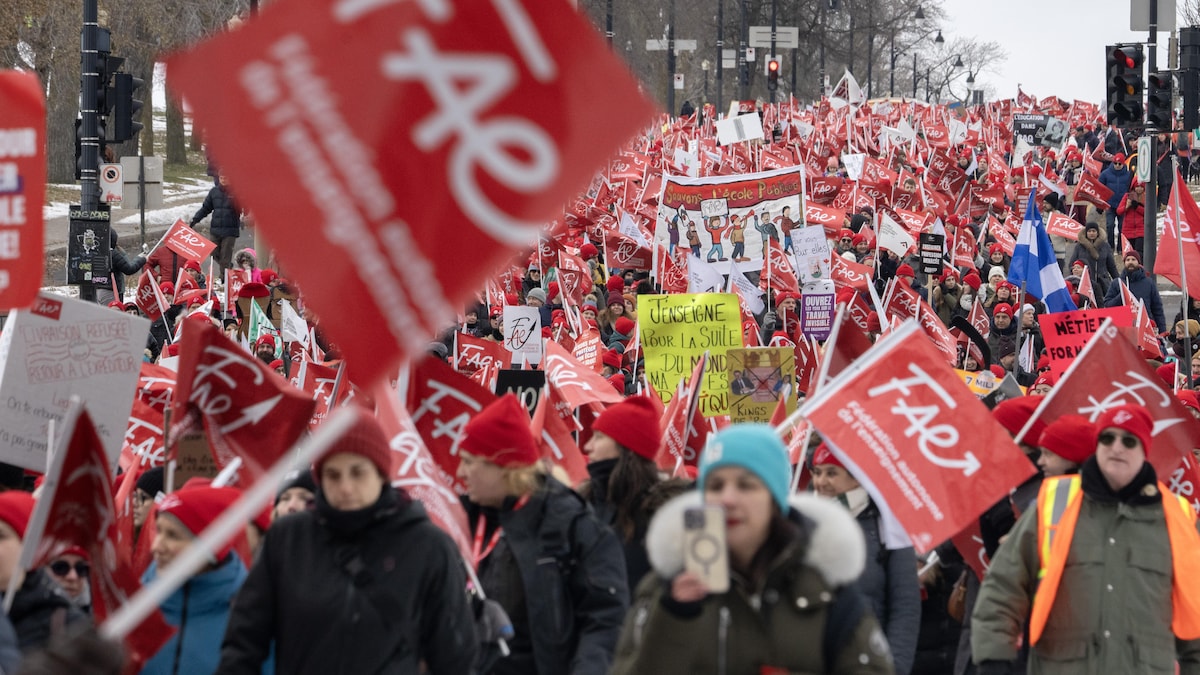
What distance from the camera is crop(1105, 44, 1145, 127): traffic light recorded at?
696 inches

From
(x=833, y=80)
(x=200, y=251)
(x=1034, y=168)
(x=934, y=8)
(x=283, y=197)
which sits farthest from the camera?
(x=833, y=80)

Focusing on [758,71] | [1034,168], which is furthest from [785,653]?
[758,71]

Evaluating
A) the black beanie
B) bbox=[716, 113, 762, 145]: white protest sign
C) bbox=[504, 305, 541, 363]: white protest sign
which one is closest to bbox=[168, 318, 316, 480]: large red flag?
the black beanie

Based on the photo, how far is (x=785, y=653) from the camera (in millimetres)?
3357

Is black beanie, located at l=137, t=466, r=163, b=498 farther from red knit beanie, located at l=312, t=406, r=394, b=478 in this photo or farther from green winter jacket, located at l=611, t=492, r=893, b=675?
green winter jacket, located at l=611, t=492, r=893, b=675

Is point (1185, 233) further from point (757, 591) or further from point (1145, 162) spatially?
point (757, 591)

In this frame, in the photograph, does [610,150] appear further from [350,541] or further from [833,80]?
[833,80]

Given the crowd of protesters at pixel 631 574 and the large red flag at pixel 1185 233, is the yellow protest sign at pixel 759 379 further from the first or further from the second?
the large red flag at pixel 1185 233

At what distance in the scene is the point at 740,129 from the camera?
104 feet

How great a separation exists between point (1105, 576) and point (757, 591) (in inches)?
93.5

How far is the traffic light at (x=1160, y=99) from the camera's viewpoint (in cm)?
1781

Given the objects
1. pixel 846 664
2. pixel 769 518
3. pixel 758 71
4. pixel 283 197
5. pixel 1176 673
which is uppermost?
pixel 758 71

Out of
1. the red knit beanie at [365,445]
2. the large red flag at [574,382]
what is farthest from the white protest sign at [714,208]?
the red knit beanie at [365,445]

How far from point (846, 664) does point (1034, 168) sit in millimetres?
32071
